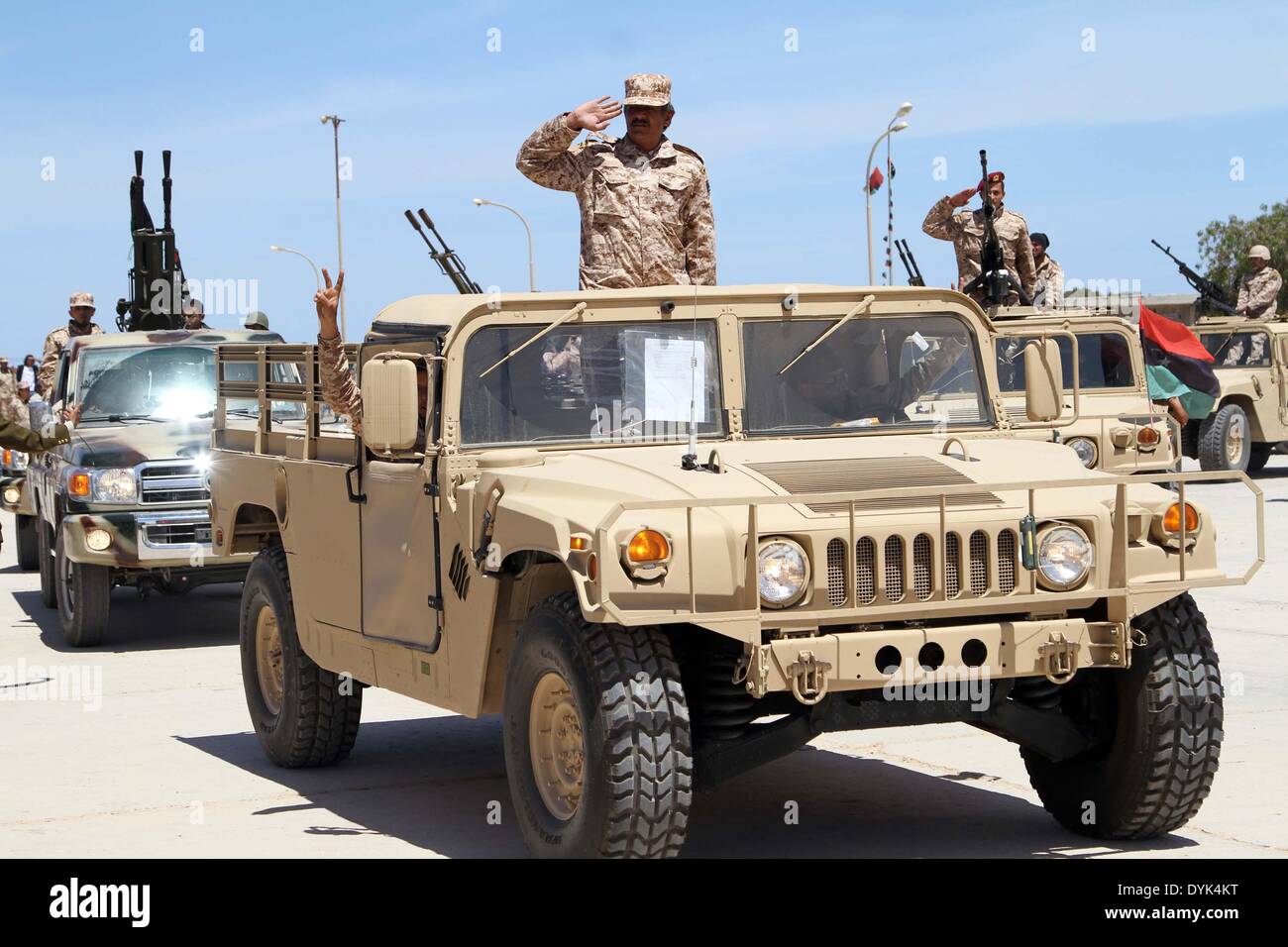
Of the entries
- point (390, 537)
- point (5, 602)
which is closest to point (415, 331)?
point (390, 537)

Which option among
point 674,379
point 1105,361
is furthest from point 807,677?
point 1105,361

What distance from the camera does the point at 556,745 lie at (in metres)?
5.95

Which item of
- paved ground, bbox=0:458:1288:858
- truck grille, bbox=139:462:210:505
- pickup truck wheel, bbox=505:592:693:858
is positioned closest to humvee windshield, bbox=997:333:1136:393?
paved ground, bbox=0:458:1288:858

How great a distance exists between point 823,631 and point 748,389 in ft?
4.40

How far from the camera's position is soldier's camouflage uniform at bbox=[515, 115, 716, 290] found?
8250 millimetres

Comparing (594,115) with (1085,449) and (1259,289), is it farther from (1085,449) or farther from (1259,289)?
(1259,289)

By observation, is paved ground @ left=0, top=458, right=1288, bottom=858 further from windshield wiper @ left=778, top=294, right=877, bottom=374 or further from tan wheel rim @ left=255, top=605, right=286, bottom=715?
windshield wiper @ left=778, top=294, right=877, bottom=374

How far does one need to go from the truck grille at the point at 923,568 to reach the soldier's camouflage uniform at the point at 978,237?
11779mm

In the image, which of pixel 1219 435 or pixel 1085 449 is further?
pixel 1219 435

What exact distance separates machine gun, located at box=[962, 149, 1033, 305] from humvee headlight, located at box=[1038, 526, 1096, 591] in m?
11.1

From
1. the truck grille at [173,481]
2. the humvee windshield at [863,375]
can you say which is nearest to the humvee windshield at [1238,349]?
the truck grille at [173,481]

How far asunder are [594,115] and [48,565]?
8.13 meters
